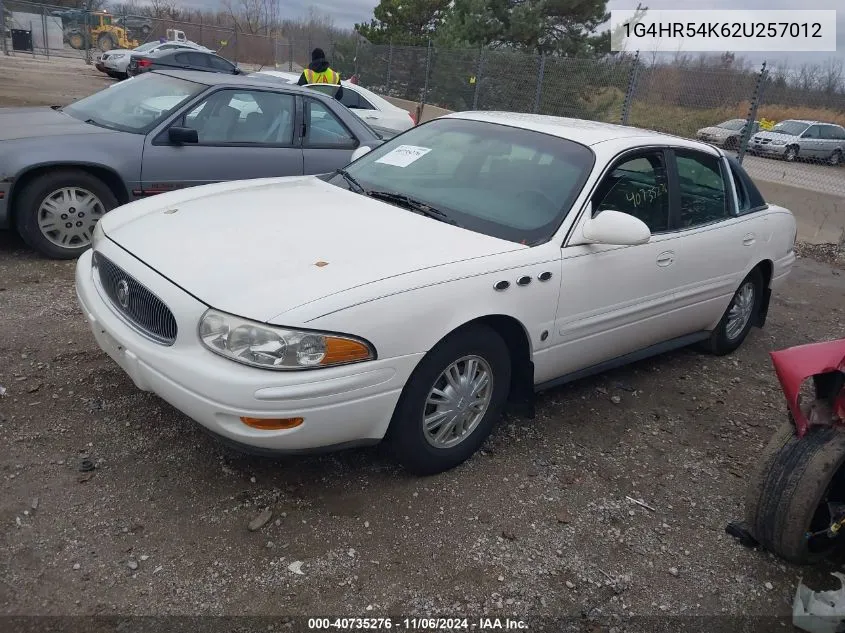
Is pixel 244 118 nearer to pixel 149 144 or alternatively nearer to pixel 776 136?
pixel 149 144

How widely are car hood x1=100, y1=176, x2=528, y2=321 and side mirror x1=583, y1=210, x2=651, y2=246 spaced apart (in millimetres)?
418

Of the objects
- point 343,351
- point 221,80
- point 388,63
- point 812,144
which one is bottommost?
point 343,351

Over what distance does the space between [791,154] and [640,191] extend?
9114mm

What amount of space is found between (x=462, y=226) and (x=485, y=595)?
1703 millimetres

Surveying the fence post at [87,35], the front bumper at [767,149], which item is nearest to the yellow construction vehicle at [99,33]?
the fence post at [87,35]

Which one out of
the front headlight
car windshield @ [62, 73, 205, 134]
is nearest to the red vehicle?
the front headlight

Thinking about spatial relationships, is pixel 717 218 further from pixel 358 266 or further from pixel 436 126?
pixel 358 266

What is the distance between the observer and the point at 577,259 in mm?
3479

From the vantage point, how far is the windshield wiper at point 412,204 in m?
3.55

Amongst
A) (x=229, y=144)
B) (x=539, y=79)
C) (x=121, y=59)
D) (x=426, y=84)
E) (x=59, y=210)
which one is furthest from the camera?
(x=121, y=59)

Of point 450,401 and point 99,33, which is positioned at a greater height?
point 99,33

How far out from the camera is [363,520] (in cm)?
297

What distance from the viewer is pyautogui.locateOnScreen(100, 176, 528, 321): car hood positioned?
274 centimetres

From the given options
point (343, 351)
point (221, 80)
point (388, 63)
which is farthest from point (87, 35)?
point (343, 351)
